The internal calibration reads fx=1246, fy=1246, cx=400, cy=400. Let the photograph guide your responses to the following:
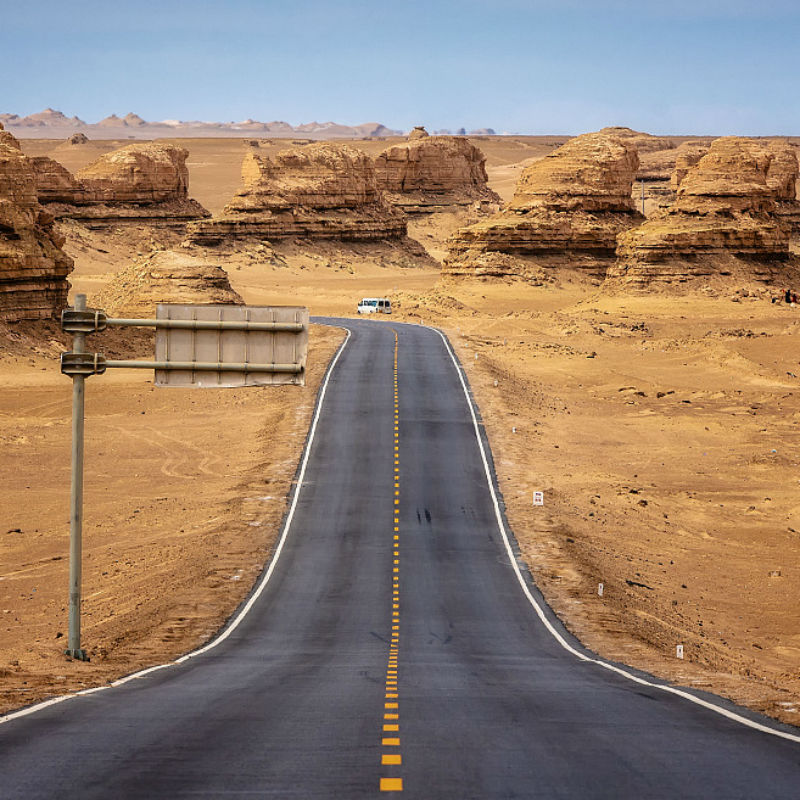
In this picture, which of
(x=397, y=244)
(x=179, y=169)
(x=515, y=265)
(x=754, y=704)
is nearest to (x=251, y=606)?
(x=754, y=704)

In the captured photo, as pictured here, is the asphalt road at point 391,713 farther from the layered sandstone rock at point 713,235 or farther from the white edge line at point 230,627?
the layered sandstone rock at point 713,235

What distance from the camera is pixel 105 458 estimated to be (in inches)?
1977

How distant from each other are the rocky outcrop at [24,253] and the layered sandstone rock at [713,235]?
46.9 metres

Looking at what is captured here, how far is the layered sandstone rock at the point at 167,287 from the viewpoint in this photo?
246ft

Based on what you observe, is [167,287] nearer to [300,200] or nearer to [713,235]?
[713,235]

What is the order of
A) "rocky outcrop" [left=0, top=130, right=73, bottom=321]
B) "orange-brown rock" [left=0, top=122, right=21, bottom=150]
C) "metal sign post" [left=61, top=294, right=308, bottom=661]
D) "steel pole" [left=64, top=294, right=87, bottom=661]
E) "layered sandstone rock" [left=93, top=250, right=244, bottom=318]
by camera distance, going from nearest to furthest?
"metal sign post" [left=61, top=294, right=308, bottom=661] < "steel pole" [left=64, top=294, right=87, bottom=661] < "rocky outcrop" [left=0, top=130, right=73, bottom=321] < "orange-brown rock" [left=0, top=122, right=21, bottom=150] < "layered sandstone rock" [left=93, top=250, right=244, bottom=318]

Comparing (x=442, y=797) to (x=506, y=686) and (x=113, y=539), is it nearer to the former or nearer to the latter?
(x=506, y=686)

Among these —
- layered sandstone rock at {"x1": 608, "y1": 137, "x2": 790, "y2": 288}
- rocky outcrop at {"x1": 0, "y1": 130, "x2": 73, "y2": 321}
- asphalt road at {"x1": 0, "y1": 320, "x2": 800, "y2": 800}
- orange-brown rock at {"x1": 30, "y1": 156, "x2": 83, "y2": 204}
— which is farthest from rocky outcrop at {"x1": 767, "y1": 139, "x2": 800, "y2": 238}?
asphalt road at {"x1": 0, "y1": 320, "x2": 800, "y2": 800}

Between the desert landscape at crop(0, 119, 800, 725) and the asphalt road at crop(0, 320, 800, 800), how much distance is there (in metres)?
1.65

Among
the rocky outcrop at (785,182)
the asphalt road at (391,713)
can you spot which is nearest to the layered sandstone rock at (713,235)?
the rocky outcrop at (785,182)

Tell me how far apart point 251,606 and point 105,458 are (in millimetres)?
21407

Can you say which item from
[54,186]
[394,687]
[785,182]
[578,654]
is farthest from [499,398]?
[785,182]

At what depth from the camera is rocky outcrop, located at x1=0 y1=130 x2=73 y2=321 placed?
221ft

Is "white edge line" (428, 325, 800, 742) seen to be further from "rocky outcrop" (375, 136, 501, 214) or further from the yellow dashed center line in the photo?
"rocky outcrop" (375, 136, 501, 214)
